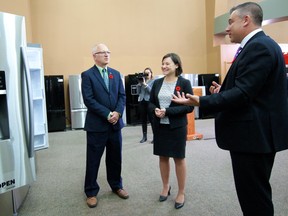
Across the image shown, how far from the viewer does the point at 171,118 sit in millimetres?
2443

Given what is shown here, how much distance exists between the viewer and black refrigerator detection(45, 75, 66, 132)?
7.04 meters

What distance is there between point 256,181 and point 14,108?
159cm

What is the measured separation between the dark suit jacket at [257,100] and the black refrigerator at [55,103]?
6.26 m

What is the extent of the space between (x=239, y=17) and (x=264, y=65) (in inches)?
12.6

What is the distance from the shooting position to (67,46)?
7.80 meters

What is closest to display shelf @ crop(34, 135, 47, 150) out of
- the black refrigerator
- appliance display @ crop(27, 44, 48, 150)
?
appliance display @ crop(27, 44, 48, 150)

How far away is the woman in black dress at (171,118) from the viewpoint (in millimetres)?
2445

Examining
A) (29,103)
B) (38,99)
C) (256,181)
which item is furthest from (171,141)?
(38,99)

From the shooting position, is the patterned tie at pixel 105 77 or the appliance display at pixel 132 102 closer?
the patterned tie at pixel 105 77

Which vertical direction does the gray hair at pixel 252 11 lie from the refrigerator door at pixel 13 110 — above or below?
above

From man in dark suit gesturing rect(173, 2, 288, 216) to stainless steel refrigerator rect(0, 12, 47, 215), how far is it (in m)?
1.22

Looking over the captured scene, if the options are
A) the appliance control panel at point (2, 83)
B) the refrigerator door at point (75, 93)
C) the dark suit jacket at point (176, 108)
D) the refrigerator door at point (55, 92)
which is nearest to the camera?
the appliance control panel at point (2, 83)

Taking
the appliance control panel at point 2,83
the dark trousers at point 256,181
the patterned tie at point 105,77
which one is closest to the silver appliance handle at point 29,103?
the appliance control panel at point 2,83

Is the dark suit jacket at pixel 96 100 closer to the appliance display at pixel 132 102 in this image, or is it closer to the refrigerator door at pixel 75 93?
the refrigerator door at pixel 75 93
